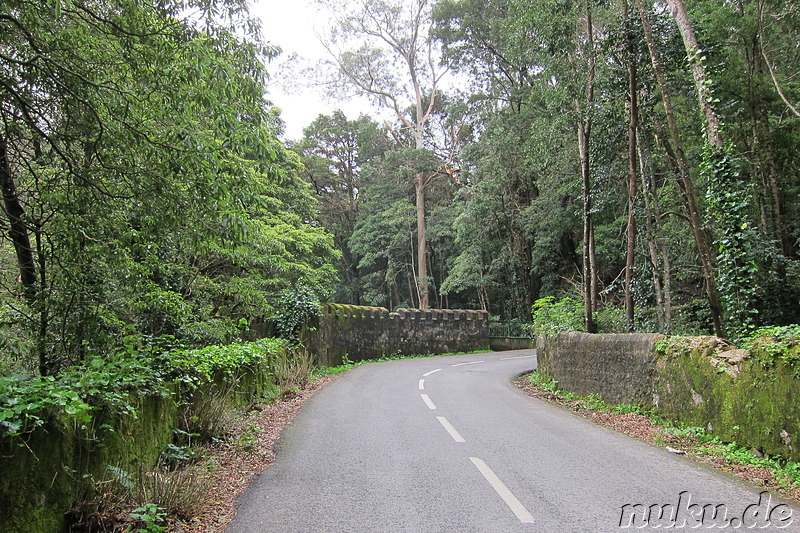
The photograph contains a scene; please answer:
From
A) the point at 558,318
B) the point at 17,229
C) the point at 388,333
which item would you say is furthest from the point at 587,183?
the point at 388,333

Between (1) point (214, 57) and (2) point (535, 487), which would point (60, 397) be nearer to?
Answer: (1) point (214, 57)

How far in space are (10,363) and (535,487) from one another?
223 inches

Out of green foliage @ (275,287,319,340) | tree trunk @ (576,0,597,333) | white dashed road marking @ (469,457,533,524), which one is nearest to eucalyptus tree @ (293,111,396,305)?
green foliage @ (275,287,319,340)

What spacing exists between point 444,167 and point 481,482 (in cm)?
2685

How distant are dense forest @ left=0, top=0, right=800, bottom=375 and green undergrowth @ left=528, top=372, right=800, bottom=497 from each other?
205cm

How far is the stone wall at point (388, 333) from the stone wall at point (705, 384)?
8517 millimetres

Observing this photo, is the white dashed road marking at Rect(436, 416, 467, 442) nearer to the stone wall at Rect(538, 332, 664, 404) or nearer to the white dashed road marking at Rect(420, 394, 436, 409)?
the white dashed road marking at Rect(420, 394, 436, 409)

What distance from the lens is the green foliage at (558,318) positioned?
13.2 metres

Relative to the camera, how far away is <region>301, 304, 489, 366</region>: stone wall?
16438 mm

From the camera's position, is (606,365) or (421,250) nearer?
(606,365)

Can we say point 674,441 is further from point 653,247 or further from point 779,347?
point 653,247

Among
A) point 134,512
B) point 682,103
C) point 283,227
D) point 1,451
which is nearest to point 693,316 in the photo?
point 682,103

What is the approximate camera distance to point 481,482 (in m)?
4.59

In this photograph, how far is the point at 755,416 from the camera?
556 cm
